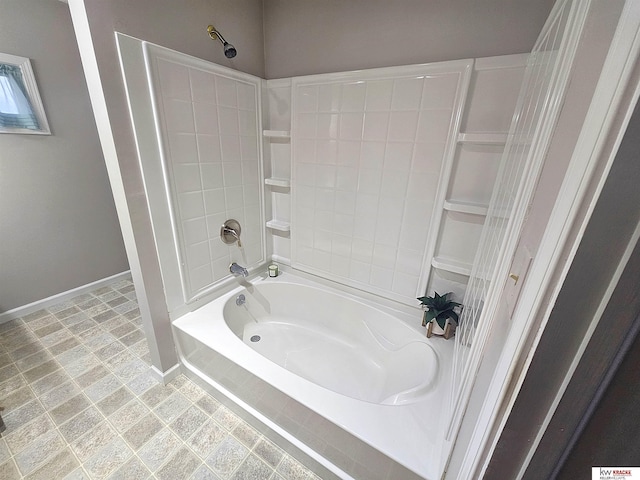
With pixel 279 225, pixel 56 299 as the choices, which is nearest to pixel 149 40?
pixel 279 225

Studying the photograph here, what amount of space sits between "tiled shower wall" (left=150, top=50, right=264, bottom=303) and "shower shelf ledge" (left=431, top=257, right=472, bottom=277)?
1366 millimetres

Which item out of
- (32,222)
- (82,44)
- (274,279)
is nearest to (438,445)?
(274,279)

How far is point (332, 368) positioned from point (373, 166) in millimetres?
1394

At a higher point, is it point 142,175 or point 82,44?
point 82,44

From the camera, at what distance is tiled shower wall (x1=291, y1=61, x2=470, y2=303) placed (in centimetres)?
136

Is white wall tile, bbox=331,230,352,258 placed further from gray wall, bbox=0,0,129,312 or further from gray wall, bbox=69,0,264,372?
gray wall, bbox=0,0,129,312

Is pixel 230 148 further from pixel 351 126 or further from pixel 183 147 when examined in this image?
pixel 351 126

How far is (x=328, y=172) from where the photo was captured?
1738mm

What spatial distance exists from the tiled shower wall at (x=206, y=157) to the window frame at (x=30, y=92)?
61.6 inches

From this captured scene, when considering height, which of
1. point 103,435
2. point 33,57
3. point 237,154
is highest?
point 33,57

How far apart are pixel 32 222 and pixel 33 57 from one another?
1.26 metres

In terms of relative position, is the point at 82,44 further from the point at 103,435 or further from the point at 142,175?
the point at 103,435

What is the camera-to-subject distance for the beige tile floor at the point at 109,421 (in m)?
1.21

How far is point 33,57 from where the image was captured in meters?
1.86
